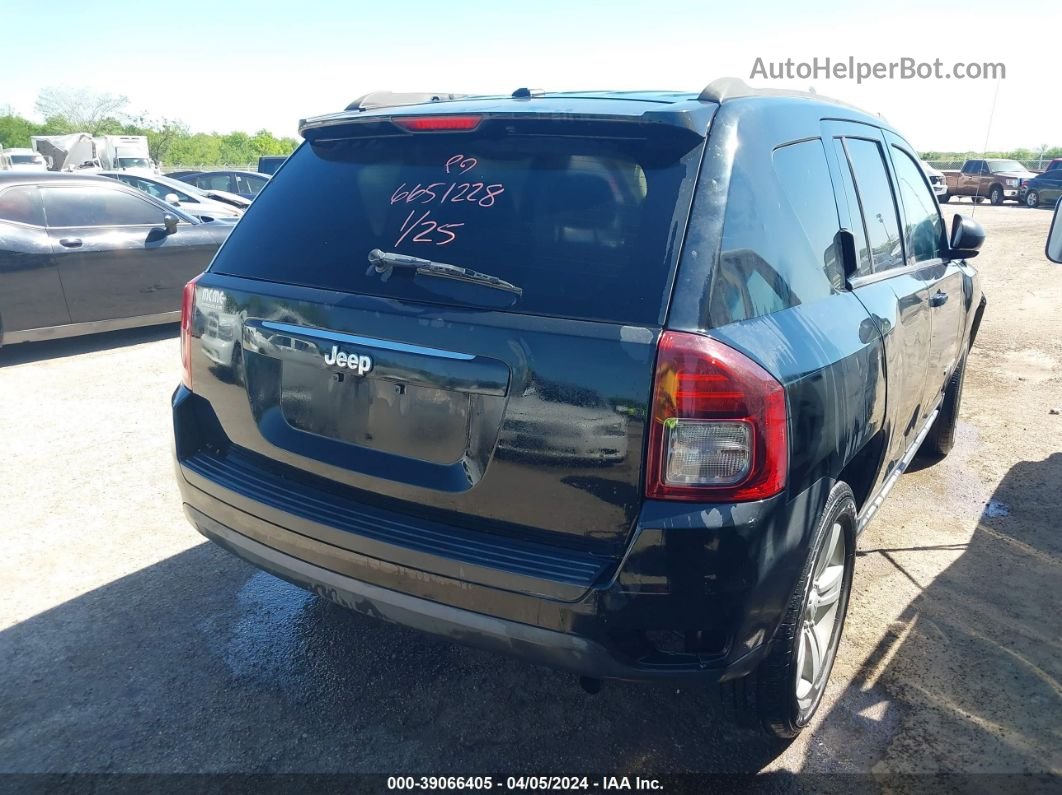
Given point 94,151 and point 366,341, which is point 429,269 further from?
point 94,151

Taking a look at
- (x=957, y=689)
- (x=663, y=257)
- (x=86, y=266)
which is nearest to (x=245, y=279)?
(x=663, y=257)

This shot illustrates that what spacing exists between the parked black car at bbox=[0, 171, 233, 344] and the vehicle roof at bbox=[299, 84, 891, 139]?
5.50 metres

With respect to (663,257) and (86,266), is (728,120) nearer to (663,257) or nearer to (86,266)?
(663,257)

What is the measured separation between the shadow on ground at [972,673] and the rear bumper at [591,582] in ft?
2.92

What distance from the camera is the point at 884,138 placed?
3.52m

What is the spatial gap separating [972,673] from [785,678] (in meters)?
1.07

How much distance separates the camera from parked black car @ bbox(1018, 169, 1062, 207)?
28109 mm

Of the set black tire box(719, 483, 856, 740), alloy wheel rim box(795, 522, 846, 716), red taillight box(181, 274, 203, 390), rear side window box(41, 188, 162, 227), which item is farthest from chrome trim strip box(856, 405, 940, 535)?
rear side window box(41, 188, 162, 227)

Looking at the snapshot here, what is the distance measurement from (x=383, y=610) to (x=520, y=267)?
1008mm

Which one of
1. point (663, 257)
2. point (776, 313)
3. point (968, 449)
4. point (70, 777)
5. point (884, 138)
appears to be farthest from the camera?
point (968, 449)

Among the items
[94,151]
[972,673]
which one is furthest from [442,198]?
[94,151]

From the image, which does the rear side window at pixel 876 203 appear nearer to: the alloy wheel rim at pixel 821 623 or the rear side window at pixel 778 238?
the rear side window at pixel 778 238

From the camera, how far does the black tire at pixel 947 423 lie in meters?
4.86

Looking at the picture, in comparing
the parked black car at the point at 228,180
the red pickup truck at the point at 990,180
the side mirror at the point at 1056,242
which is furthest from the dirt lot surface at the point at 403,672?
the red pickup truck at the point at 990,180
